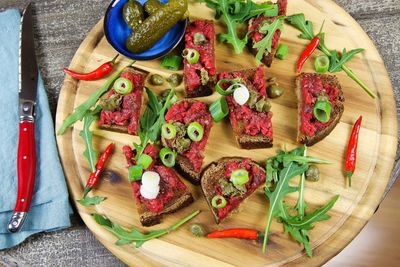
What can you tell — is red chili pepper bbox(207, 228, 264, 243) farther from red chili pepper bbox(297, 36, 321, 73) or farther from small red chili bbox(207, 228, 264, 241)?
red chili pepper bbox(297, 36, 321, 73)

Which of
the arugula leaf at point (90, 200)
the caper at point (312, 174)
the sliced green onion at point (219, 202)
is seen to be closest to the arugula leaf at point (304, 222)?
the caper at point (312, 174)

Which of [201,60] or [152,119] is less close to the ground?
[201,60]

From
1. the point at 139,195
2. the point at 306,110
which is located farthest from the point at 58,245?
the point at 306,110

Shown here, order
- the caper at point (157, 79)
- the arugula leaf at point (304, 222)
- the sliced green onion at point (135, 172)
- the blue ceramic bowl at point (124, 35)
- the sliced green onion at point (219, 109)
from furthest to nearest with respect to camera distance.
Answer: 1. the caper at point (157, 79)
2. the blue ceramic bowl at point (124, 35)
3. the sliced green onion at point (219, 109)
4. the sliced green onion at point (135, 172)
5. the arugula leaf at point (304, 222)

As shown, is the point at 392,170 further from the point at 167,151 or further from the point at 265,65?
the point at 167,151

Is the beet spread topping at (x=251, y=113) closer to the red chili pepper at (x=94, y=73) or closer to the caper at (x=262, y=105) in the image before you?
the caper at (x=262, y=105)

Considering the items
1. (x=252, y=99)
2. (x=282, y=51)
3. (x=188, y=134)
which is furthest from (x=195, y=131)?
(x=282, y=51)

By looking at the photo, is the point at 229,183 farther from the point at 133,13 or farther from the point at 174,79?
the point at 133,13
